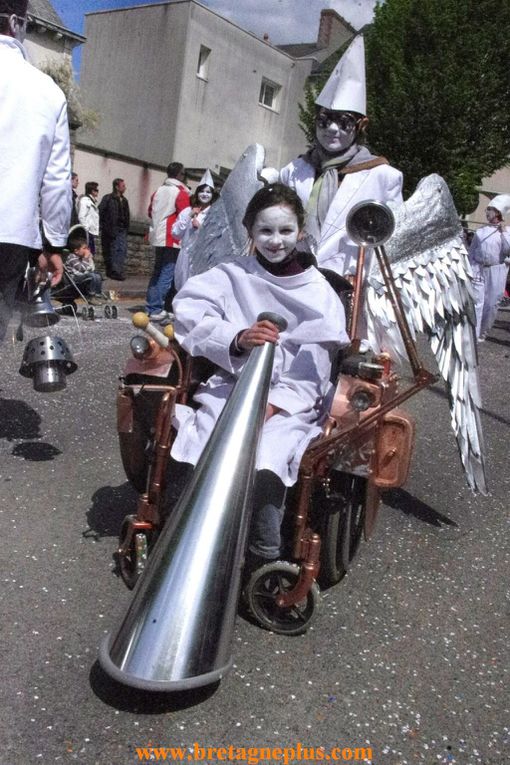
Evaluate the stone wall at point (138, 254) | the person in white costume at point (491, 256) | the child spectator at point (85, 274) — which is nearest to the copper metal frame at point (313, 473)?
the child spectator at point (85, 274)

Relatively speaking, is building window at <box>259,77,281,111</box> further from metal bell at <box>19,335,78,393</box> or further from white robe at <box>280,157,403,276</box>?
white robe at <box>280,157,403,276</box>

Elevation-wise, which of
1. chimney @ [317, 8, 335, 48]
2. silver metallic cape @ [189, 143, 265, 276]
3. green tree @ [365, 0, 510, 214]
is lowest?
silver metallic cape @ [189, 143, 265, 276]

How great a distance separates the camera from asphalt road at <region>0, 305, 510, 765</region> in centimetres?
247

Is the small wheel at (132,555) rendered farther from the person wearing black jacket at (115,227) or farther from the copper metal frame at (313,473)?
the person wearing black jacket at (115,227)

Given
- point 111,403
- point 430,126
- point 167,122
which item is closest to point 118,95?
point 167,122

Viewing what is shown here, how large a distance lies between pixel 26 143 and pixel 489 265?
9572mm

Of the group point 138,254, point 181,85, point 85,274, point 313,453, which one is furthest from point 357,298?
point 181,85

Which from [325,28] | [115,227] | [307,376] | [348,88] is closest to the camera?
[307,376]

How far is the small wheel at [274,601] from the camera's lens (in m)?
3.00

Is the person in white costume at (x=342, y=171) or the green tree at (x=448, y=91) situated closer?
the person in white costume at (x=342, y=171)

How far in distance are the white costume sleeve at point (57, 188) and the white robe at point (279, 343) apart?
799 millimetres

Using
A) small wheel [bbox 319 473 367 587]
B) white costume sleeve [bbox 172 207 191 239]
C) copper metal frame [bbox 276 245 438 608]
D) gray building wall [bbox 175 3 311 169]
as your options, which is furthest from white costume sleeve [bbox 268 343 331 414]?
gray building wall [bbox 175 3 311 169]

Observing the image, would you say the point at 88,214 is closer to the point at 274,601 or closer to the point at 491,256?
the point at 491,256

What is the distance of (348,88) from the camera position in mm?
3965
